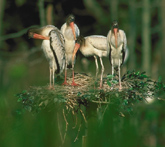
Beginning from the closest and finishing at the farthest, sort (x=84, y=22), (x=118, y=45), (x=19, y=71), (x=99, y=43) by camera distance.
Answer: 1. (x=19, y=71)
2. (x=118, y=45)
3. (x=99, y=43)
4. (x=84, y=22)

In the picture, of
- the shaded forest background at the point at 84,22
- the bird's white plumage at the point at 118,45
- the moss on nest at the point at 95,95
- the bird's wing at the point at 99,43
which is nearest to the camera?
the moss on nest at the point at 95,95

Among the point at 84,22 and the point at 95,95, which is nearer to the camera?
the point at 95,95

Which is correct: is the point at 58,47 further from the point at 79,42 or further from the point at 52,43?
the point at 79,42

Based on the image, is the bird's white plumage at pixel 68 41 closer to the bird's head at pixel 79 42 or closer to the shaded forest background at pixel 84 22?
the bird's head at pixel 79 42

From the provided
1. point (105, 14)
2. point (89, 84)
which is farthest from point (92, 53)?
point (105, 14)

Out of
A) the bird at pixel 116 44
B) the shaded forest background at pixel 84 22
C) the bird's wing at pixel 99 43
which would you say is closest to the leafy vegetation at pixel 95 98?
the bird at pixel 116 44

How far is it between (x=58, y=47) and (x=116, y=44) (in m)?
0.81

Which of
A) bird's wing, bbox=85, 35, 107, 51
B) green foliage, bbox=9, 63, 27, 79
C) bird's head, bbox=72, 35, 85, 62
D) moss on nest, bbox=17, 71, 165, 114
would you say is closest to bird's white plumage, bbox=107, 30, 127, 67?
bird's wing, bbox=85, 35, 107, 51

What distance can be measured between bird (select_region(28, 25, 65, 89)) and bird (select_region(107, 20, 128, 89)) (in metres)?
0.68

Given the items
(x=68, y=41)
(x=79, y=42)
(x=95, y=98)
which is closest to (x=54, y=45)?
(x=79, y=42)

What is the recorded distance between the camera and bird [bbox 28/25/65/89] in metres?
5.54

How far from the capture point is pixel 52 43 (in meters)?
5.58

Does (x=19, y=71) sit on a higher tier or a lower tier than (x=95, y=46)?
lower

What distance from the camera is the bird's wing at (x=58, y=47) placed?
219 inches
